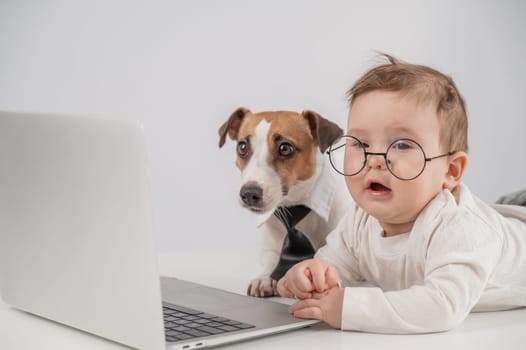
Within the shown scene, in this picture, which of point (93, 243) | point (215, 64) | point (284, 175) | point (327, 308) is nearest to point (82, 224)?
point (93, 243)

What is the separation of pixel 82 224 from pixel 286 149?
0.59 metres

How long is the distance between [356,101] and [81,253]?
1.65 ft

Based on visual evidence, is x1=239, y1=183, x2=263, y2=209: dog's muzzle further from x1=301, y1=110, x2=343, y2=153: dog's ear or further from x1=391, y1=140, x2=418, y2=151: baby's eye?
x1=391, y1=140, x2=418, y2=151: baby's eye

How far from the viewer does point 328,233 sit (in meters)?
1.65

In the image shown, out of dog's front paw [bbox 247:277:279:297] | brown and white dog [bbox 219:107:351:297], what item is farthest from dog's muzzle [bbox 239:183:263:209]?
dog's front paw [bbox 247:277:279:297]

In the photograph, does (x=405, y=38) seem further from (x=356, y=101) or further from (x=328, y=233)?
(x=356, y=101)

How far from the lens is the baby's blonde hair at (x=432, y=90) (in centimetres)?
127

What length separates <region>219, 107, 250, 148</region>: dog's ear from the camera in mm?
1652

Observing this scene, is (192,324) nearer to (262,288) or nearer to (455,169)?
(262,288)

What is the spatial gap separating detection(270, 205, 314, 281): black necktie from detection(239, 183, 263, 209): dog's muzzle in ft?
0.32

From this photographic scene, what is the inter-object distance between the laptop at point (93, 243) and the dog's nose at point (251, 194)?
259mm

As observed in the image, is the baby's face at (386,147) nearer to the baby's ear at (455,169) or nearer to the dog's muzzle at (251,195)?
the baby's ear at (455,169)

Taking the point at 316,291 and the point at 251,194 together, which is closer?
the point at 316,291

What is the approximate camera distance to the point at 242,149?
1.60 metres
